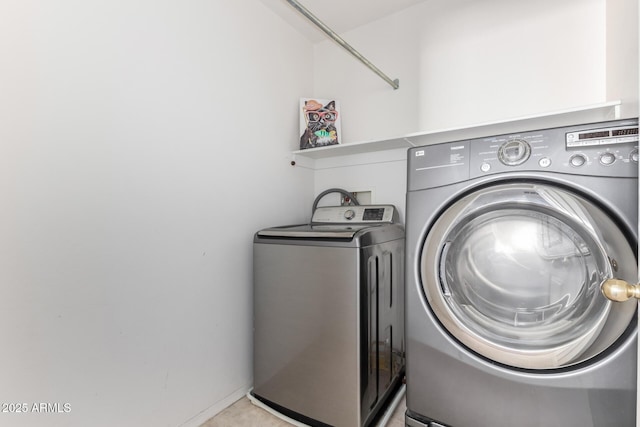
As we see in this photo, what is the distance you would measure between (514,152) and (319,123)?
1.30 meters

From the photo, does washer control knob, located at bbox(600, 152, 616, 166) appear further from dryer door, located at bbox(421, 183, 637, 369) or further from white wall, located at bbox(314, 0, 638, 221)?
white wall, located at bbox(314, 0, 638, 221)


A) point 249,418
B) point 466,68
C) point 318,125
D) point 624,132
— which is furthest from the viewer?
point 318,125

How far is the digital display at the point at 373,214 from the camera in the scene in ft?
5.67

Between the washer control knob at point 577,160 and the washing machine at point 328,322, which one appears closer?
the washer control knob at point 577,160

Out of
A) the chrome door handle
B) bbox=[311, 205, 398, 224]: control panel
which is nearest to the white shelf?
bbox=[311, 205, 398, 224]: control panel

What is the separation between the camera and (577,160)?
798 millimetres

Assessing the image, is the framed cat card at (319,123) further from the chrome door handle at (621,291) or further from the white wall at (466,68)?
the chrome door handle at (621,291)

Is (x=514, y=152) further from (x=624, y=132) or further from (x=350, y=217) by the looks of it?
(x=350, y=217)

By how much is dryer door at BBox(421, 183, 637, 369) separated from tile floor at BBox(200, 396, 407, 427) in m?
0.73

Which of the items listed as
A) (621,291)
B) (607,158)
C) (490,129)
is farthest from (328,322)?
(490,129)

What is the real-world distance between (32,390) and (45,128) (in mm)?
818

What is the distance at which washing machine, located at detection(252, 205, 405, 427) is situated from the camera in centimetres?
117

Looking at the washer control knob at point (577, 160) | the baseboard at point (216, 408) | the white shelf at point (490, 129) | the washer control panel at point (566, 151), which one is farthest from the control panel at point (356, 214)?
the baseboard at point (216, 408)

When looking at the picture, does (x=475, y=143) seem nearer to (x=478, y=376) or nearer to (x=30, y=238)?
(x=478, y=376)
